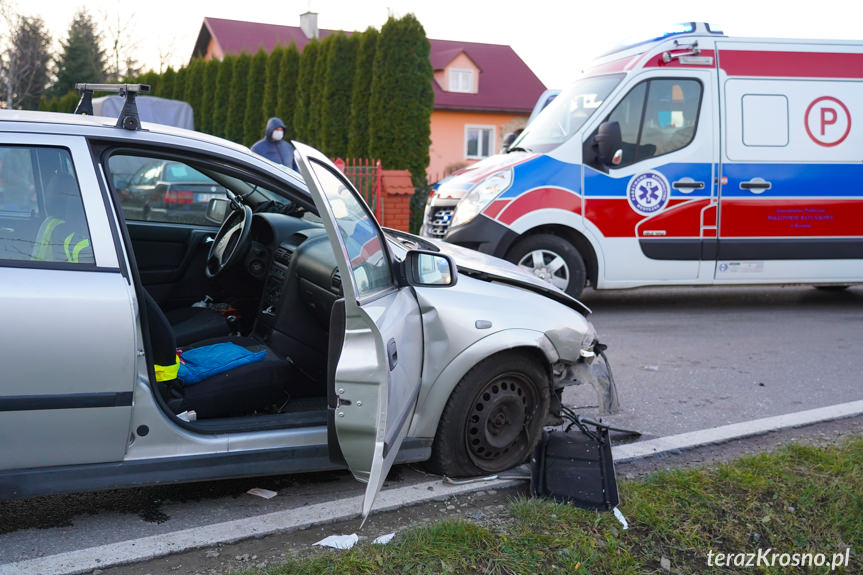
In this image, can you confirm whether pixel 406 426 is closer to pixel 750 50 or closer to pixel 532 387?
pixel 532 387

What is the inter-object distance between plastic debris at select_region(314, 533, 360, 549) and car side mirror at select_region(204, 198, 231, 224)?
8.35ft

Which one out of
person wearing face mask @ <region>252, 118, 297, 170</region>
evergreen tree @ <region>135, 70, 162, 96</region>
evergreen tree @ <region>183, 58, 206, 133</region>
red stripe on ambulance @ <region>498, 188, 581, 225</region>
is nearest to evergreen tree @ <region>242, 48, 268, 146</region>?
evergreen tree @ <region>183, 58, 206, 133</region>

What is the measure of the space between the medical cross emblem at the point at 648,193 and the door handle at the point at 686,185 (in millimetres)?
102

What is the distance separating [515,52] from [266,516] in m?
42.6

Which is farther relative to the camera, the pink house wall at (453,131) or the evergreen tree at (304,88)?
the pink house wall at (453,131)

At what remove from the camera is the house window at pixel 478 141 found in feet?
124

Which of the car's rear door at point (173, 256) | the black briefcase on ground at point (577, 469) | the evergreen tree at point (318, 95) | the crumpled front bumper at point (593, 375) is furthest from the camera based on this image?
the evergreen tree at point (318, 95)

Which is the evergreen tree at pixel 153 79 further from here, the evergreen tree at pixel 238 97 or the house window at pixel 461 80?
the house window at pixel 461 80

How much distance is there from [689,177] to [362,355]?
226 inches

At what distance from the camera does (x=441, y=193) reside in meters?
8.21

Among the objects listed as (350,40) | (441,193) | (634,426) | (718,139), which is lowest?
(634,426)

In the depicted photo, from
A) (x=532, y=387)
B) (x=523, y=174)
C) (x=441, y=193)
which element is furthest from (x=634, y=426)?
(x=441, y=193)

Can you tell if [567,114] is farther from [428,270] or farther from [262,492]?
[262,492]

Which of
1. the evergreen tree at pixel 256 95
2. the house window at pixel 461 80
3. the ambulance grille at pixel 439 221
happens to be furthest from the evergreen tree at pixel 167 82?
the ambulance grille at pixel 439 221
